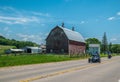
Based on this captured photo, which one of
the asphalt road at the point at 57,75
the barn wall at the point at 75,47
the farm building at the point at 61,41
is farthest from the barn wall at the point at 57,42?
the asphalt road at the point at 57,75

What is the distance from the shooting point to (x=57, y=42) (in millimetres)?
84688

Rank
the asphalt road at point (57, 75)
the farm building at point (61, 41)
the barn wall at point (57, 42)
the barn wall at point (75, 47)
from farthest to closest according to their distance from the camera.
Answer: the barn wall at point (75, 47), the barn wall at point (57, 42), the farm building at point (61, 41), the asphalt road at point (57, 75)

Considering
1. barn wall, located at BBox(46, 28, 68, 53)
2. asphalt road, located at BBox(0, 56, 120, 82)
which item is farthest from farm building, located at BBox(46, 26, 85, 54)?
asphalt road, located at BBox(0, 56, 120, 82)


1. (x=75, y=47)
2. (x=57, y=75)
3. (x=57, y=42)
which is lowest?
(x=57, y=75)

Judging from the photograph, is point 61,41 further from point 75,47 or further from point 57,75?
point 57,75

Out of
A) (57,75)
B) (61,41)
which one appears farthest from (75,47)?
(57,75)

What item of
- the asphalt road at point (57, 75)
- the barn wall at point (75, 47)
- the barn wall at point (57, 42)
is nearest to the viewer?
the asphalt road at point (57, 75)

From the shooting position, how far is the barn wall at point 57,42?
8294 cm

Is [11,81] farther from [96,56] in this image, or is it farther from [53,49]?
[53,49]

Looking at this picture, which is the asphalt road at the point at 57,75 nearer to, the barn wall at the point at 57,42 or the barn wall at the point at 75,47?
the barn wall at the point at 57,42

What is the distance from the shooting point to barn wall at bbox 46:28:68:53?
3265 inches

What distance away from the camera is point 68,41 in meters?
81.9

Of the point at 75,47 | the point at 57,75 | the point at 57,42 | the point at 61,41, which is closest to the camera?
the point at 57,75

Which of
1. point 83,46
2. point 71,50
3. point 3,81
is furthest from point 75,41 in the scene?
point 3,81
